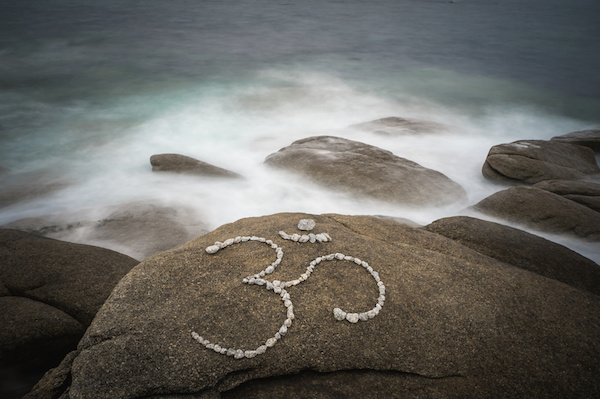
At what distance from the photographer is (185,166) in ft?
26.7

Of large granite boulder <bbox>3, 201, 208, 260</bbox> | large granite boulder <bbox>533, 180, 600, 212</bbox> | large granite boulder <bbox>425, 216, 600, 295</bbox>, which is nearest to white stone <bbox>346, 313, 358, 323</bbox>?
large granite boulder <bbox>425, 216, 600, 295</bbox>

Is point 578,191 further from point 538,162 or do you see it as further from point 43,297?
point 43,297

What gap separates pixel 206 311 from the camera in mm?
2994

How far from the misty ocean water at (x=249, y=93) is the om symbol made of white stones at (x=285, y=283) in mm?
2832

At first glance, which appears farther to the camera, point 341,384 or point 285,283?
point 285,283

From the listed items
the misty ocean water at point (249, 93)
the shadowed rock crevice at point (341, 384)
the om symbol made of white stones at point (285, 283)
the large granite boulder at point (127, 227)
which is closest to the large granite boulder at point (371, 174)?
the misty ocean water at point (249, 93)

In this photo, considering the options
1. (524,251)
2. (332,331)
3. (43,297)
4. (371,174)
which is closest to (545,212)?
(524,251)

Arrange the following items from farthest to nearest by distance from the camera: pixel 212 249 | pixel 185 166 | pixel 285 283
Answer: pixel 185 166, pixel 212 249, pixel 285 283

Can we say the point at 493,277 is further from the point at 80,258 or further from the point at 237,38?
the point at 237,38

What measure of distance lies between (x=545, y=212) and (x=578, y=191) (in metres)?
1.00

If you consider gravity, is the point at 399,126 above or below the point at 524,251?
below

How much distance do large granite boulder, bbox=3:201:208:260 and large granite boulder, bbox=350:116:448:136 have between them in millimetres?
6478

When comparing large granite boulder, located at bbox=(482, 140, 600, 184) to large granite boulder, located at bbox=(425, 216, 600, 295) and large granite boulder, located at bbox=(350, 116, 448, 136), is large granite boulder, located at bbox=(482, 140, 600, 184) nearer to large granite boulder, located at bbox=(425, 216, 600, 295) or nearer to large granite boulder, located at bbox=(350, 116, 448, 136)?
large granite boulder, located at bbox=(350, 116, 448, 136)

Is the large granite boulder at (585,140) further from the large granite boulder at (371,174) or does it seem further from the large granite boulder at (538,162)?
the large granite boulder at (371,174)
